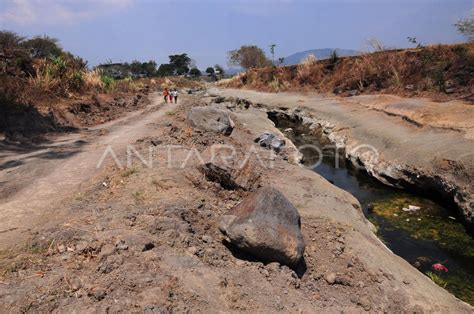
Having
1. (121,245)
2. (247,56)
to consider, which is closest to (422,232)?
(121,245)

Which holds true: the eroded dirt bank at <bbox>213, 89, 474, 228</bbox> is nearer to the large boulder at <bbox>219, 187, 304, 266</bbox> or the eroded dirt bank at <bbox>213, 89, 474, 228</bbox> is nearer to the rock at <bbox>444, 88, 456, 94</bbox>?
the rock at <bbox>444, 88, 456, 94</bbox>

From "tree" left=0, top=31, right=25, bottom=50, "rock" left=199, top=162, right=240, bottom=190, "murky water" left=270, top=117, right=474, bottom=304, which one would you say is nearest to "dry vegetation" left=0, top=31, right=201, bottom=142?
"tree" left=0, top=31, right=25, bottom=50

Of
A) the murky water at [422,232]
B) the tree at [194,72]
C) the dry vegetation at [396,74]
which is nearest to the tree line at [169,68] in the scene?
the tree at [194,72]

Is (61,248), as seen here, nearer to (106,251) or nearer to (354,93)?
(106,251)

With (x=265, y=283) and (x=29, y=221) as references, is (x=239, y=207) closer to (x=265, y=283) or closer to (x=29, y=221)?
(x=265, y=283)

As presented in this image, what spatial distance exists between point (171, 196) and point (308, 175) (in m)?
4.02

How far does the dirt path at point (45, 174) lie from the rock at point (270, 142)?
3.54 metres

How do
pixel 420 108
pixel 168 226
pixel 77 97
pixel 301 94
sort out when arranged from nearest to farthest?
pixel 168 226, pixel 420 108, pixel 77 97, pixel 301 94

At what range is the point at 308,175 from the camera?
30.5 ft

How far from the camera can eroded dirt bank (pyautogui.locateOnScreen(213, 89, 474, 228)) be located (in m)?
9.20

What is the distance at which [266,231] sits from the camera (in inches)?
192

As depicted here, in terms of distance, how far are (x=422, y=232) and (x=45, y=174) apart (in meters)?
7.23

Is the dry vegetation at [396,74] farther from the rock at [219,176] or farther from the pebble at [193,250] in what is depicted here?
the pebble at [193,250]

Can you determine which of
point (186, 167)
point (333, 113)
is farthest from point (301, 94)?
point (186, 167)
